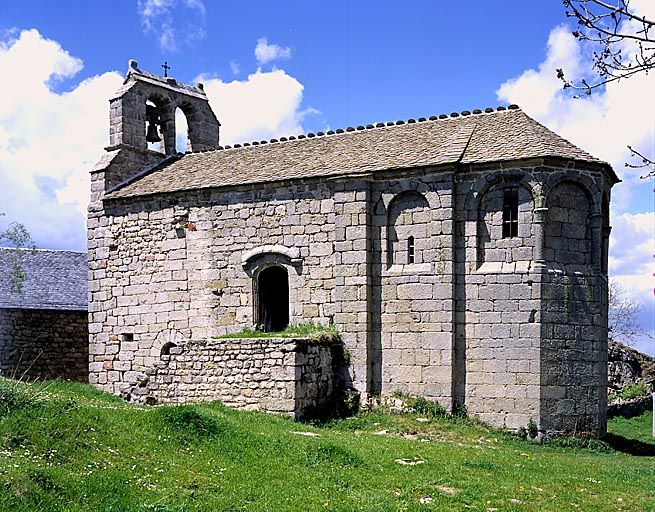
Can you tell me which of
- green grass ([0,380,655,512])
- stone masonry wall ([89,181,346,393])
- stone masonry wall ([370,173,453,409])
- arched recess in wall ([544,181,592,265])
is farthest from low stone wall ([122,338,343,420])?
arched recess in wall ([544,181,592,265])

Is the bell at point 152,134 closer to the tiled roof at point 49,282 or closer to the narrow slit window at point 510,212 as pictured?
the tiled roof at point 49,282

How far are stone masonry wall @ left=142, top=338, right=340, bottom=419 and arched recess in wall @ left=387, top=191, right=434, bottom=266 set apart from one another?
248 cm

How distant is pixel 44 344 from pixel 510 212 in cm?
1448

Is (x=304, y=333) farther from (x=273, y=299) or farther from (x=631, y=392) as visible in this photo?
(x=631, y=392)

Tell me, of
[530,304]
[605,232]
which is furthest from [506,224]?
[605,232]

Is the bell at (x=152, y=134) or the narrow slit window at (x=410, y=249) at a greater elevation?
the bell at (x=152, y=134)

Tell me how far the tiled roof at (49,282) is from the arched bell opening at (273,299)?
7614 mm

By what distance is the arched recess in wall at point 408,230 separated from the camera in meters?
15.8

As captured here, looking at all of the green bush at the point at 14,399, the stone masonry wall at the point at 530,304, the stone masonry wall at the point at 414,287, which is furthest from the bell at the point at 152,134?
the green bush at the point at 14,399

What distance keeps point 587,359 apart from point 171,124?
1324 cm

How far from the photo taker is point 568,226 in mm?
15219

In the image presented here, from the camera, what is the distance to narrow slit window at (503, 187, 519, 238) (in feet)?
50.2

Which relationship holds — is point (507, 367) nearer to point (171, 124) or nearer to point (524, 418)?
point (524, 418)

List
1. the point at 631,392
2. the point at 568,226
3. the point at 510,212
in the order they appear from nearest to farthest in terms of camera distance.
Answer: the point at 568,226 → the point at 510,212 → the point at 631,392
